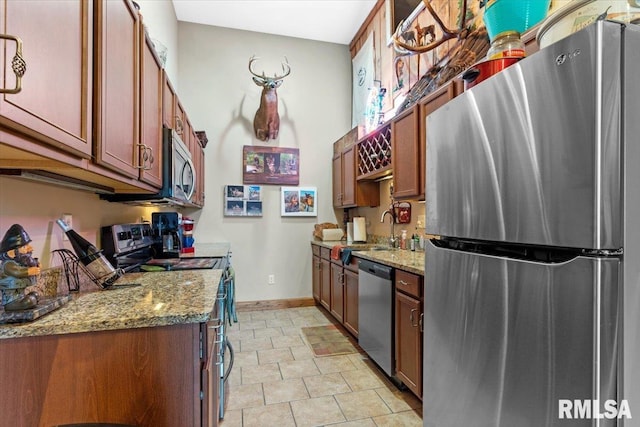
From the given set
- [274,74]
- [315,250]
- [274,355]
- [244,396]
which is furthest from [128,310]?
[274,74]

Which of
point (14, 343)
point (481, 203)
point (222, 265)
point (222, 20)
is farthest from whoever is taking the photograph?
point (222, 20)

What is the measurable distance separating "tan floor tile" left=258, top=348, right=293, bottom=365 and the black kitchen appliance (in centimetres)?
96

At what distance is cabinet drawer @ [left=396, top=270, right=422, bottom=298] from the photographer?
78.2 inches

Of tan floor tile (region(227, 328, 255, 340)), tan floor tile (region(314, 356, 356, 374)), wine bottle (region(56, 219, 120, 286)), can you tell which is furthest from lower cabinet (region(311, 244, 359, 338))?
wine bottle (region(56, 219, 120, 286))

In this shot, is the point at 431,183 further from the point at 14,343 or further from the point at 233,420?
the point at 233,420

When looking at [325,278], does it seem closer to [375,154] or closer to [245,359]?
[245,359]

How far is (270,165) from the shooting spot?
457 cm

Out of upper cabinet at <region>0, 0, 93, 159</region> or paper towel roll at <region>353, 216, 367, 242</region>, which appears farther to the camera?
paper towel roll at <region>353, 216, 367, 242</region>

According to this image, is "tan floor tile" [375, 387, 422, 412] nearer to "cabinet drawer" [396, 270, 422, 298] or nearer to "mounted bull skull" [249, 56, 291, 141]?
"cabinet drawer" [396, 270, 422, 298]

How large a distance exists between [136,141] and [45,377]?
3.30 ft

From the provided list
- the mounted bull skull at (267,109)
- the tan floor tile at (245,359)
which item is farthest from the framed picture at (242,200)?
the tan floor tile at (245,359)

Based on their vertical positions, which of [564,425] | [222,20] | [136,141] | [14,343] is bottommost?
[564,425]

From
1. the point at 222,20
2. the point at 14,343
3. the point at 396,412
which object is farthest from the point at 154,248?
the point at 222,20

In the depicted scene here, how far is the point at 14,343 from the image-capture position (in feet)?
3.18
